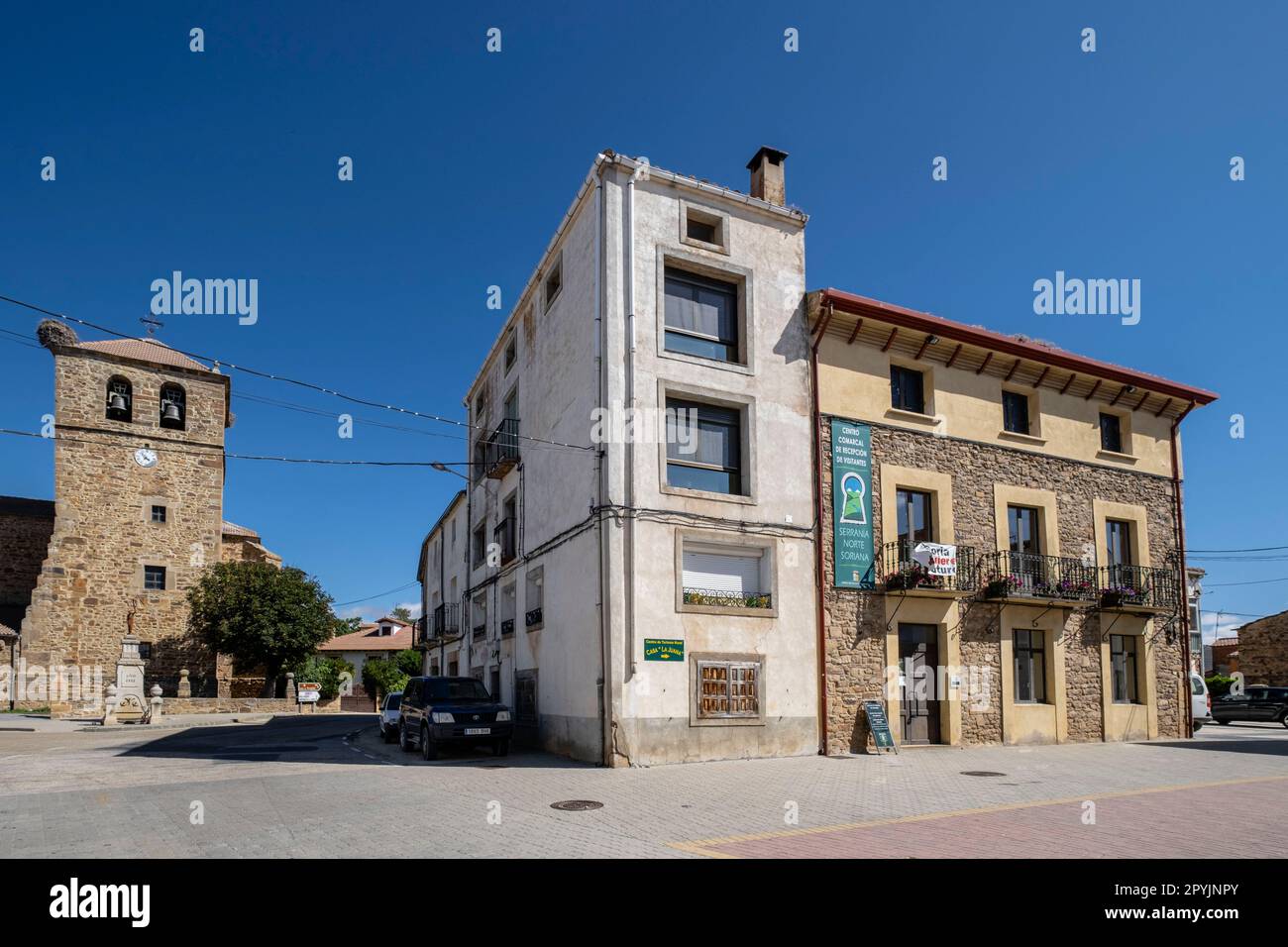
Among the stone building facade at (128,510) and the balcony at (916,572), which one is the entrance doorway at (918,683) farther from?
the stone building facade at (128,510)

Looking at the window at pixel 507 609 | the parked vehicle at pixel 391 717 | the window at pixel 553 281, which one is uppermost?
the window at pixel 553 281

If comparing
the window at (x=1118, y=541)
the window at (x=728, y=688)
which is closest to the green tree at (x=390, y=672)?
the window at (x=728, y=688)

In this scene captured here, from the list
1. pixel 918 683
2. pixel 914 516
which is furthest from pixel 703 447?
pixel 918 683

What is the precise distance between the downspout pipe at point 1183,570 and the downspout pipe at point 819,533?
1098cm

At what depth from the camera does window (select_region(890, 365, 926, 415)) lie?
19.6 m

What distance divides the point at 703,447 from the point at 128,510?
3176 cm

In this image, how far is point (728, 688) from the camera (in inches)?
644

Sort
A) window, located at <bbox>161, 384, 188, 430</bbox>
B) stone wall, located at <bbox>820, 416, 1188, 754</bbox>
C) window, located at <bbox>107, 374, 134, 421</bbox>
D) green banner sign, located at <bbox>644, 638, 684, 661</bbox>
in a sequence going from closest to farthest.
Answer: green banner sign, located at <bbox>644, 638, 684, 661</bbox> → stone wall, located at <bbox>820, 416, 1188, 754</bbox> → window, located at <bbox>107, 374, 134, 421</bbox> → window, located at <bbox>161, 384, 188, 430</bbox>

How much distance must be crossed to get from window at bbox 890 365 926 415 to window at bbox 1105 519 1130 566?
6.26 metres

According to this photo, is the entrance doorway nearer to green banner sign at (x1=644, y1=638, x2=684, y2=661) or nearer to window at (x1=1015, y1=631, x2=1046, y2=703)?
window at (x1=1015, y1=631, x2=1046, y2=703)

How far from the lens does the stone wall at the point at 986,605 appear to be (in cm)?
1759

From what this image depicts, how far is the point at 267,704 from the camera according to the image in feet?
124

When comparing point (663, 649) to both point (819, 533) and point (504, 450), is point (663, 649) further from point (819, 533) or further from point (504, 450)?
point (504, 450)

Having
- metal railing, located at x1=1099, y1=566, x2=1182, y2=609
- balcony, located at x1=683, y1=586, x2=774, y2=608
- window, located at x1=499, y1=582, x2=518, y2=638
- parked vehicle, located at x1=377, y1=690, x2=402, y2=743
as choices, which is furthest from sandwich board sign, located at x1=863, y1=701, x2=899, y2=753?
parked vehicle, located at x1=377, y1=690, x2=402, y2=743
